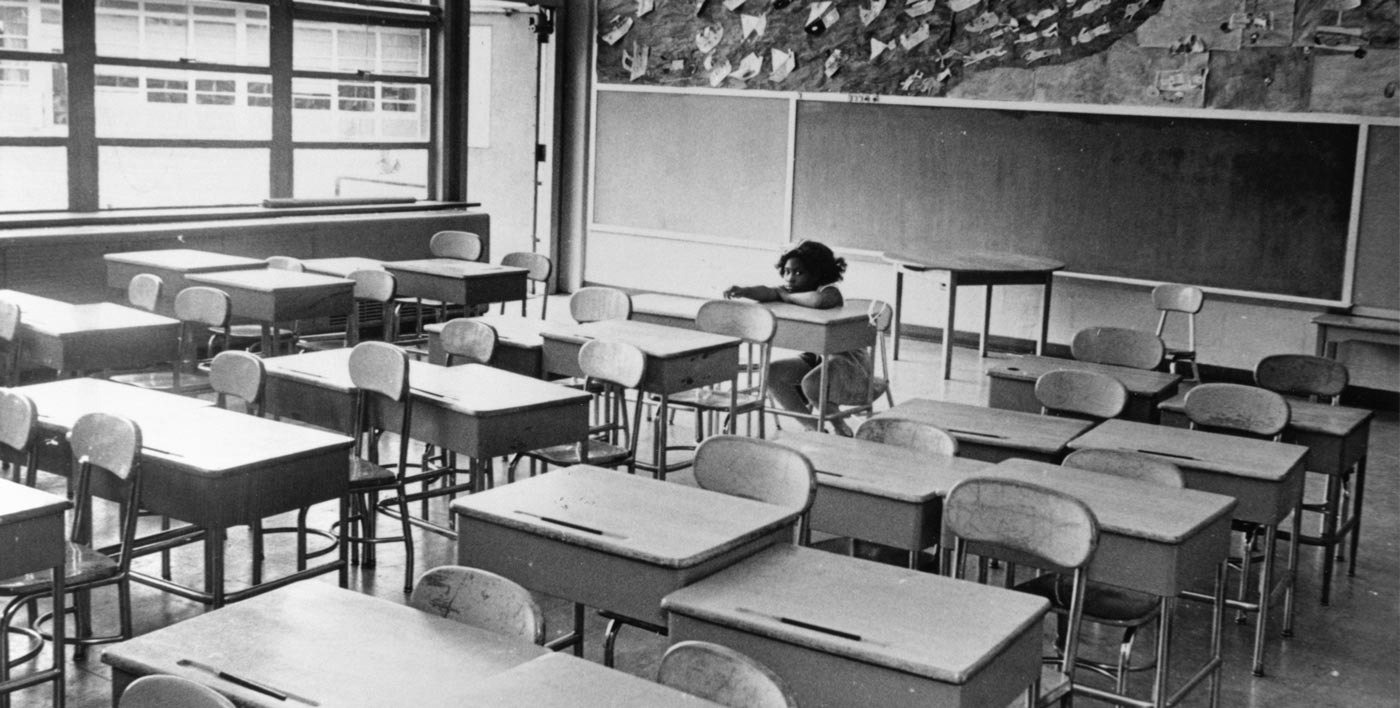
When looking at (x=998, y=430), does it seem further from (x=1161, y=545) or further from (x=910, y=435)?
(x=1161, y=545)

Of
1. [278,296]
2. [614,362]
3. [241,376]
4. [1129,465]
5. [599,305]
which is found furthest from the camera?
[278,296]

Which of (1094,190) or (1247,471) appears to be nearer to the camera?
(1247,471)

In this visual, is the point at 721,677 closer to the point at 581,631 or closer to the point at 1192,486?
the point at 581,631

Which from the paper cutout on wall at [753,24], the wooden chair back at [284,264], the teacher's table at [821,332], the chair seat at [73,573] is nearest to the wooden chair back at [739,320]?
the teacher's table at [821,332]

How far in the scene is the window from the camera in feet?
26.8

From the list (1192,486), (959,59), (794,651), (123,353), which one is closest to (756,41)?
(959,59)

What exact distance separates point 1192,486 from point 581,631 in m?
1.98

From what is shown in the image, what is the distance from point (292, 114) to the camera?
31.6 ft

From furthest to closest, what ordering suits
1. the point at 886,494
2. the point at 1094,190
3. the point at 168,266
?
the point at 1094,190
the point at 168,266
the point at 886,494

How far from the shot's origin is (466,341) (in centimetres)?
582

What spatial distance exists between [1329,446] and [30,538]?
4091 millimetres

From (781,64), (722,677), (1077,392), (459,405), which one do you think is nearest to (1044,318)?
(781,64)

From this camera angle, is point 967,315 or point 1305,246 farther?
point 967,315

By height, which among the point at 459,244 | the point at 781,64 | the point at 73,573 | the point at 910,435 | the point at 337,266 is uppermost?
the point at 781,64
